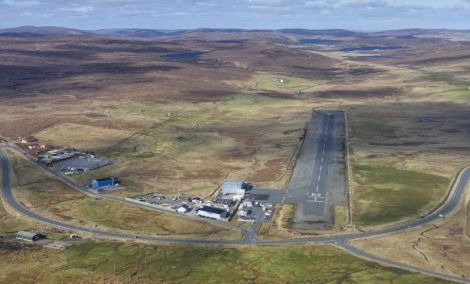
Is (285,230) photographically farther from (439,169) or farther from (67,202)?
(439,169)

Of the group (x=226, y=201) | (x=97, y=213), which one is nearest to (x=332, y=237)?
(x=226, y=201)

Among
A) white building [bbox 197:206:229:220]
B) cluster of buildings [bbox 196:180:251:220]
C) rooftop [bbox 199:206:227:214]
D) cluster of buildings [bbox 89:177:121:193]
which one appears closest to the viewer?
white building [bbox 197:206:229:220]

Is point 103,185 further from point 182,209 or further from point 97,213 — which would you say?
point 182,209

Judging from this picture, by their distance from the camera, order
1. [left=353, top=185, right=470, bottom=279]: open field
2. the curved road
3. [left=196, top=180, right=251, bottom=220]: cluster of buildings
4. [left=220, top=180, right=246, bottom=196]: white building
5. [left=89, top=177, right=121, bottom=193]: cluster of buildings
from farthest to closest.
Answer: [left=89, top=177, right=121, bottom=193]: cluster of buildings
[left=220, top=180, right=246, bottom=196]: white building
[left=196, top=180, right=251, bottom=220]: cluster of buildings
the curved road
[left=353, top=185, right=470, bottom=279]: open field

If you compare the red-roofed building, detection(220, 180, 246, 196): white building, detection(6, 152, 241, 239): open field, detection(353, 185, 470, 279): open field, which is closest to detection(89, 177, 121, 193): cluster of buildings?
detection(6, 152, 241, 239): open field

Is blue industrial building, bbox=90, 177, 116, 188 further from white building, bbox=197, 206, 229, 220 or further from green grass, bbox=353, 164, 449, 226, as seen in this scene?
green grass, bbox=353, 164, 449, 226

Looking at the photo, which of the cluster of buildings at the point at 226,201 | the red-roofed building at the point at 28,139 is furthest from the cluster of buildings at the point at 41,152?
the cluster of buildings at the point at 226,201

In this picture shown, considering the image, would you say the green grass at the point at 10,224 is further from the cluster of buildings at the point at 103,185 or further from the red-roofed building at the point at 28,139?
the red-roofed building at the point at 28,139
